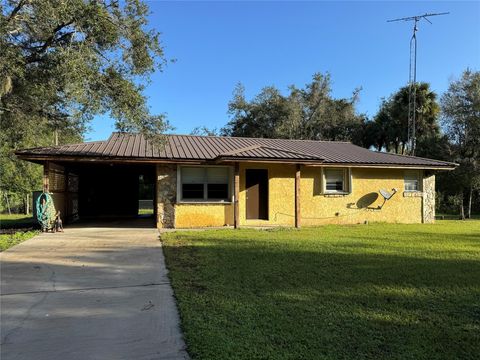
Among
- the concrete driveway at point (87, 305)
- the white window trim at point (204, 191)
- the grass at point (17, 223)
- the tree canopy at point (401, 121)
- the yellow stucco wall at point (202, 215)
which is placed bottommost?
the concrete driveway at point (87, 305)

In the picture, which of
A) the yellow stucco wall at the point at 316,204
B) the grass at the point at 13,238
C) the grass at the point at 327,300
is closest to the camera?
the grass at the point at 327,300

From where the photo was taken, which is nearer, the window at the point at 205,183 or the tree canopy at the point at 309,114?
the window at the point at 205,183

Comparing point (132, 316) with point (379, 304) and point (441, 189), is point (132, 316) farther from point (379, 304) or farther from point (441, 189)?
point (441, 189)

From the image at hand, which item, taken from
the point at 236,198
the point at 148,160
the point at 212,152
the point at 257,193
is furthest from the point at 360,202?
the point at 148,160

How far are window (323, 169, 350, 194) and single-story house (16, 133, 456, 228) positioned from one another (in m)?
0.04

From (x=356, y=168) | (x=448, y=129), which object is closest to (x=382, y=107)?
(x=448, y=129)

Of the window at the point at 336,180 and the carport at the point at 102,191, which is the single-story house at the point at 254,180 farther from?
the carport at the point at 102,191

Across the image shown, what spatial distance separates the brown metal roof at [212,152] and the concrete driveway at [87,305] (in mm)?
4645

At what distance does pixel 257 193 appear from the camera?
1590cm

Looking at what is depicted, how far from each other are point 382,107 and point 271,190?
24326mm

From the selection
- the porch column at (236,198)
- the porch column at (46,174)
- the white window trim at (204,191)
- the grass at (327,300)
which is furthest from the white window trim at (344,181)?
the porch column at (46,174)

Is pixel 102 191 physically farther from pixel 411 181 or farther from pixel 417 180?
pixel 417 180

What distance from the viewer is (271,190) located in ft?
52.0

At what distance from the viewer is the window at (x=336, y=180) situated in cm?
1672
